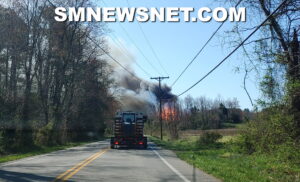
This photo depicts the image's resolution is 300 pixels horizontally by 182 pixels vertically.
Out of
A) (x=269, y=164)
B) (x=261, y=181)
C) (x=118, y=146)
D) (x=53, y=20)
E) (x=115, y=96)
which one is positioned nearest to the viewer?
(x=261, y=181)

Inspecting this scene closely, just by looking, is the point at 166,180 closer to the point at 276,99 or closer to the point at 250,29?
the point at 276,99

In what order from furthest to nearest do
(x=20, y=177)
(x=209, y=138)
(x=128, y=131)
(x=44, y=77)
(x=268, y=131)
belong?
(x=44, y=77)
(x=209, y=138)
(x=128, y=131)
(x=268, y=131)
(x=20, y=177)

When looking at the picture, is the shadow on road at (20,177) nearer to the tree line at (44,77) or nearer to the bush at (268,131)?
the bush at (268,131)

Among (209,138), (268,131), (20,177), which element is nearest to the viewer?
(20,177)

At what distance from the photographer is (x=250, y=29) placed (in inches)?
771

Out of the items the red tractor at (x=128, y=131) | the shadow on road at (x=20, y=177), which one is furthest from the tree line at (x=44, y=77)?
the shadow on road at (x=20, y=177)

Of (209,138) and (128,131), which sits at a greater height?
(128,131)

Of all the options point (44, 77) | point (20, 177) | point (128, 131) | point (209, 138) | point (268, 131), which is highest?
point (44, 77)

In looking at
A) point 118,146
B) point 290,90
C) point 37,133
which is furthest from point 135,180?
point 37,133

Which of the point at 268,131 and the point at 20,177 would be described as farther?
the point at 268,131

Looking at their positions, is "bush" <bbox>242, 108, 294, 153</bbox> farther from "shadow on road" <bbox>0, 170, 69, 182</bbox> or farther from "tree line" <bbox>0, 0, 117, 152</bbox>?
"tree line" <bbox>0, 0, 117, 152</bbox>

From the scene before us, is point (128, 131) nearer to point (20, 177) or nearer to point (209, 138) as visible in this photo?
point (209, 138)

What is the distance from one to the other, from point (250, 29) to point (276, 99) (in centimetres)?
370

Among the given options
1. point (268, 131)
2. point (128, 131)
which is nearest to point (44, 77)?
point (128, 131)
